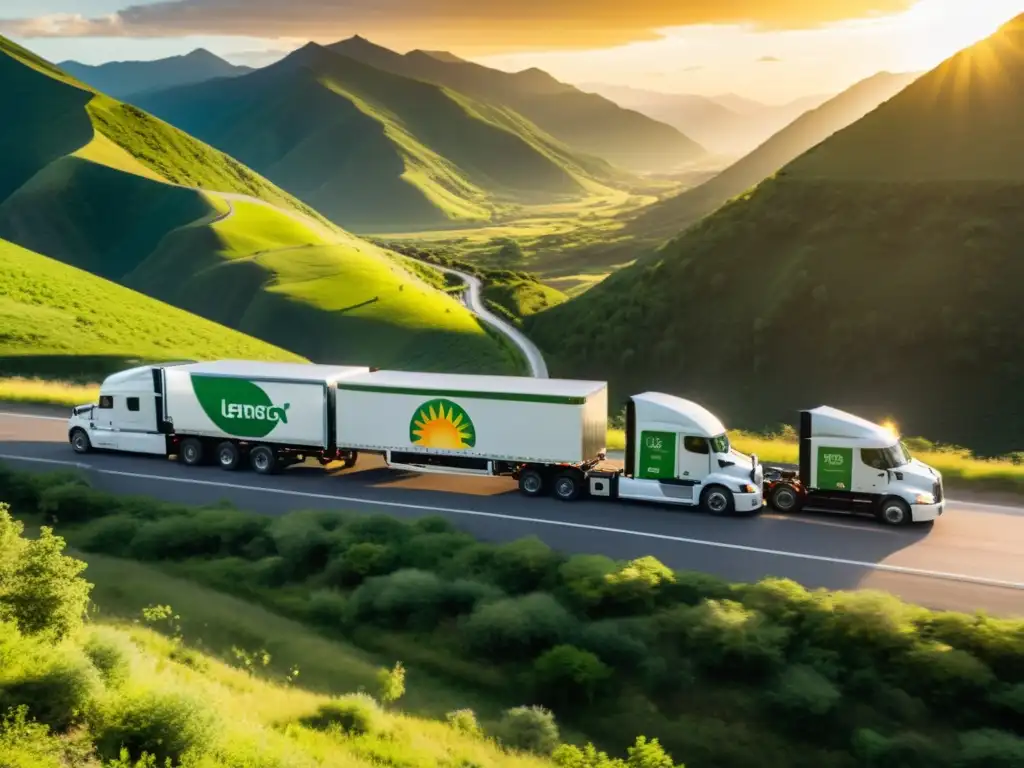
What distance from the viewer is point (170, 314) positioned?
3681 inches

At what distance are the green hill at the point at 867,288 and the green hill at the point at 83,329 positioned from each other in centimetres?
3529

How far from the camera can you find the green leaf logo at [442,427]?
1190 inches

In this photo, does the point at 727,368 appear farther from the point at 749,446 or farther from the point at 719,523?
the point at 719,523

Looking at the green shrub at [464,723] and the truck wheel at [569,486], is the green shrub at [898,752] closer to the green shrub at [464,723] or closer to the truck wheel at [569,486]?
the green shrub at [464,723]

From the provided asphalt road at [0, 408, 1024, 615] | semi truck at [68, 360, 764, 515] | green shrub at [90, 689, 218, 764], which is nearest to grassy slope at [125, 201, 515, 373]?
semi truck at [68, 360, 764, 515]

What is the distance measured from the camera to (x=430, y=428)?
30750mm

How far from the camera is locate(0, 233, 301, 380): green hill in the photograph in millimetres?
68188

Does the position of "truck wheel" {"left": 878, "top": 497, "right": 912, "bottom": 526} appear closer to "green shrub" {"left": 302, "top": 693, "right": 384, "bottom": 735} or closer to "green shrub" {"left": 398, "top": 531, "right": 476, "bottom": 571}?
"green shrub" {"left": 398, "top": 531, "right": 476, "bottom": 571}

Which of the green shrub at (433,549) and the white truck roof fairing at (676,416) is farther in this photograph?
the white truck roof fairing at (676,416)

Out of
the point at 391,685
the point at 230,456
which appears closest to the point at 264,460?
the point at 230,456

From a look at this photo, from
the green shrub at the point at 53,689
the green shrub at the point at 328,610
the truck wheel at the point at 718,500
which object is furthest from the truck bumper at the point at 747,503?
the green shrub at the point at 53,689

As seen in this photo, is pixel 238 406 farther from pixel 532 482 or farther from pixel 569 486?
pixel 569 486

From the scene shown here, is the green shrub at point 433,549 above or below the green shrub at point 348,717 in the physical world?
above

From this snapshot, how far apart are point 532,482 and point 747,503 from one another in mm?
6716
